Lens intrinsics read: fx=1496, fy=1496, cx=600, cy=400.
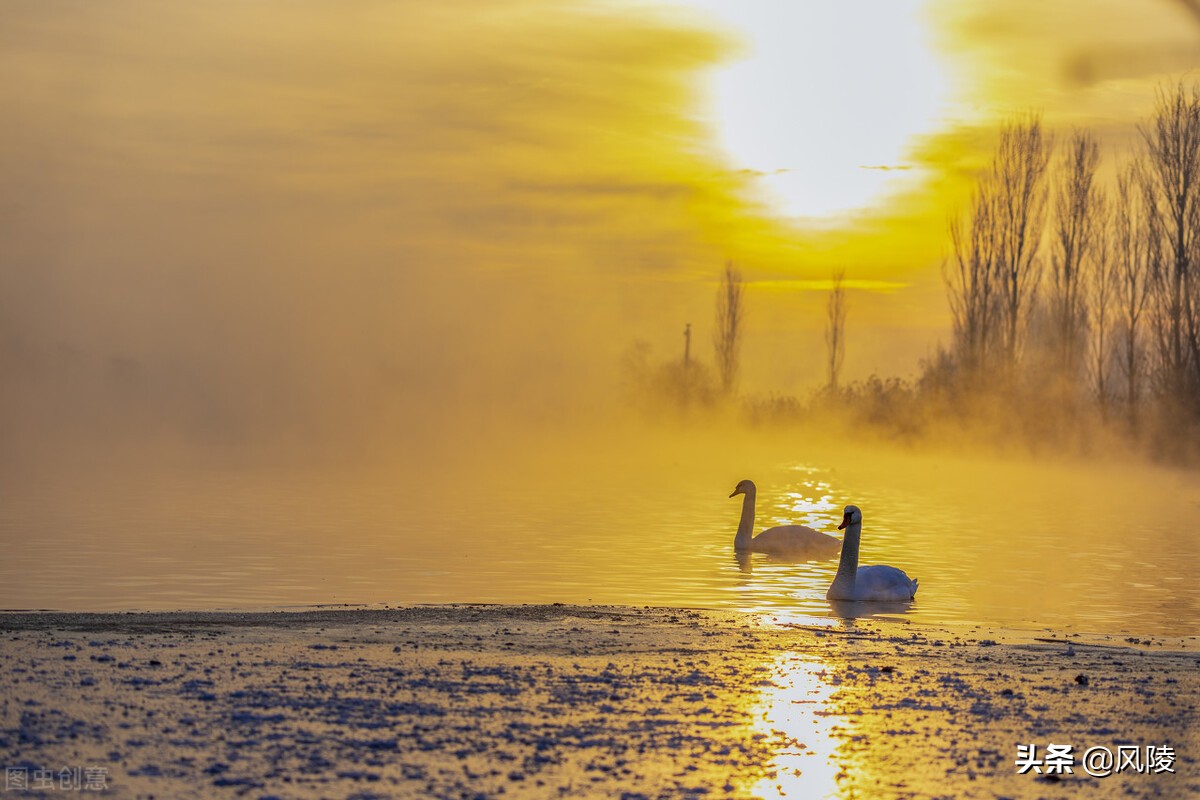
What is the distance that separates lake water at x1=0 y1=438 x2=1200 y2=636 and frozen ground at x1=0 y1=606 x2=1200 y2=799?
4612 mm

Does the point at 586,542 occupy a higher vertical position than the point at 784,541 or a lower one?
lower

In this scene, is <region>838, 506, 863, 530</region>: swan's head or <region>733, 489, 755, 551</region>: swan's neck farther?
<region>733, 489, 755, 551</region>: swan's neck

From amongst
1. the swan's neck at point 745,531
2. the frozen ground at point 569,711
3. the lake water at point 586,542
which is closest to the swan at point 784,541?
the swan's neck at point 745,531

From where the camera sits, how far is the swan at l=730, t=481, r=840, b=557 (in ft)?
85.8

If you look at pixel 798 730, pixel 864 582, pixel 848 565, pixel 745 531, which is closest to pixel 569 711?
pixel 798 730

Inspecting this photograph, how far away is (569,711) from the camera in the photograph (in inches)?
384

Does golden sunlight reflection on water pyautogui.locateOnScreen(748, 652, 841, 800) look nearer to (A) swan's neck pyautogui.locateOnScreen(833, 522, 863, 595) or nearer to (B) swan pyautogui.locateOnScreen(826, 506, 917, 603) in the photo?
(B) swan pyautogui.locateOnScreen(826, 506, 917, 603)

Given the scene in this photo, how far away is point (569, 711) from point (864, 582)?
9736 millimetres

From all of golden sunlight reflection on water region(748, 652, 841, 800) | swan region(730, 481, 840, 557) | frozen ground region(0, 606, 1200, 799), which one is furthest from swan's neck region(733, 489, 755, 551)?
golden sunlight reflection on water region(748, 652, 841, 800)

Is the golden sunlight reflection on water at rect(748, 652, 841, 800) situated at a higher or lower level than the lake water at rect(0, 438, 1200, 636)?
lower

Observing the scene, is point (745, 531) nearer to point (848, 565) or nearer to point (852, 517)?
point (852, 517)

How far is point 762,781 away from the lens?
8.12 meters

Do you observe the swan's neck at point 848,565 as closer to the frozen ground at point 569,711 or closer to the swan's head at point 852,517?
the swan's head at point 852,517

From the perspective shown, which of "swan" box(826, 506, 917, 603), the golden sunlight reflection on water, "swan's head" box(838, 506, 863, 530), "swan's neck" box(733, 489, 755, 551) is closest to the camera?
the golden sunlight reflection on water
